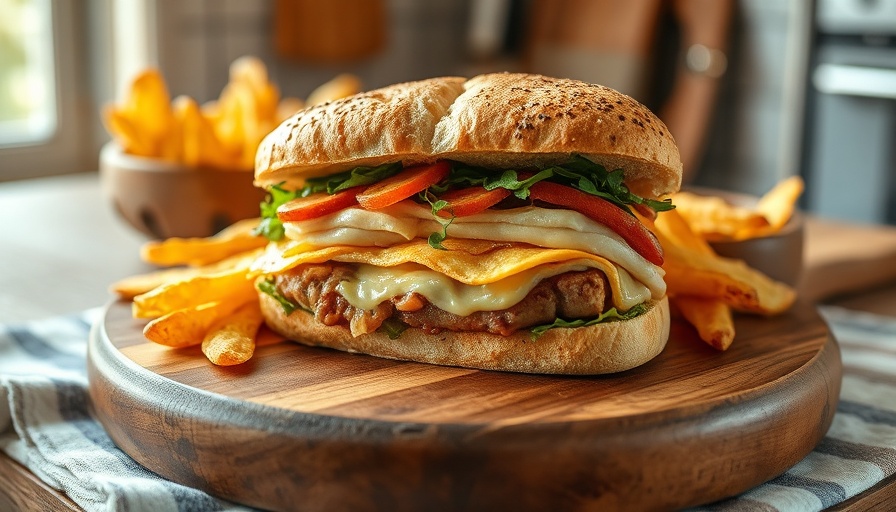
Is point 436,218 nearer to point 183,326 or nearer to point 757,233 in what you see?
point 183,326

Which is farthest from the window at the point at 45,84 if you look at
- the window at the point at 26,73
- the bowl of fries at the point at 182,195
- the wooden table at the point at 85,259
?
the bowl of fries at the point at 182,195

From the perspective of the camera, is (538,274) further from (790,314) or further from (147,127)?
(147,127)

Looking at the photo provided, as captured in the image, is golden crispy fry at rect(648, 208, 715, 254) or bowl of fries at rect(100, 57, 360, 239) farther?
bowl of fries at rect(100, 57, 360, 239)

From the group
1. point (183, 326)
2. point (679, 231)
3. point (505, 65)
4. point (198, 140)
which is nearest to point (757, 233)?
point (679, 231)

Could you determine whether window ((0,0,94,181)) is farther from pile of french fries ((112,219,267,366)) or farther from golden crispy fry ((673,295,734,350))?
golden crispy fry ((673,295,734,350))

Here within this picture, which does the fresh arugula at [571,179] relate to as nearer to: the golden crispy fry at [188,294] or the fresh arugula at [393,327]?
the fresh arugula at [393,327]

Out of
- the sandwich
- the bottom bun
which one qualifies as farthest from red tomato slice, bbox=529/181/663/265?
the bottom bun

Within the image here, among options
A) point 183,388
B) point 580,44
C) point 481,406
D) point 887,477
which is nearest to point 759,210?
point 887,477
